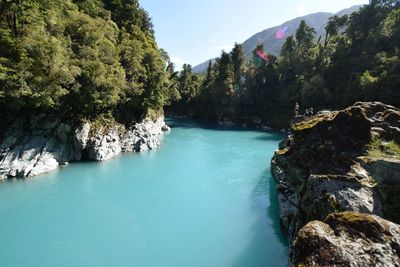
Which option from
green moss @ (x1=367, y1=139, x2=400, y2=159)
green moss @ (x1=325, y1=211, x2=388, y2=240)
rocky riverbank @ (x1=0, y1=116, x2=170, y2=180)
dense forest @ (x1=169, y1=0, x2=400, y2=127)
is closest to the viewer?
green moss @ (x1=325, y1=211, x2=388, y2=240)

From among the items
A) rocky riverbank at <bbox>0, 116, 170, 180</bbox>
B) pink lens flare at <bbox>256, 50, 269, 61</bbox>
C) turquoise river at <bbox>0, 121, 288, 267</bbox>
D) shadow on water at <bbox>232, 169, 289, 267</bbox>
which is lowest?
shadow on water at <bbox>232, 169, 289, 267</bbox>

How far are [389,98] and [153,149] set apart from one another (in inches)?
1295

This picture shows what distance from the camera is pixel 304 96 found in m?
55.1

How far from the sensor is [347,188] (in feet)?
32.1

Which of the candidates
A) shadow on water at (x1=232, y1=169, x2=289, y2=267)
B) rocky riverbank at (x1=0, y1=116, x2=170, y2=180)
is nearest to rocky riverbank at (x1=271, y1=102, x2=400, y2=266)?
shadow on water at (x1=232, y1=169, x2=289, y2=267)

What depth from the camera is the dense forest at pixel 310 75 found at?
150 ft

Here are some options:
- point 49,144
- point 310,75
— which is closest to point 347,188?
point 49,144

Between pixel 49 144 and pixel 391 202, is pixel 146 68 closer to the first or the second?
pixel 49 144

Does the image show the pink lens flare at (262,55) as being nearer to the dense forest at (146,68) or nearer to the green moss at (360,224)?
the dense forest at (146,68)

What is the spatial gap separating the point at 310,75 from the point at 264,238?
5048 cm

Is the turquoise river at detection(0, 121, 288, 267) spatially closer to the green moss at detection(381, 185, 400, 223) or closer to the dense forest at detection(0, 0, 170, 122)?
the green moss at detection(381, 185, 400, 223)

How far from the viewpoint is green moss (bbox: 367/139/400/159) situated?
10.9 meters

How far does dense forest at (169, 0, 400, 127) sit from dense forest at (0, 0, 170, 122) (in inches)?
1187

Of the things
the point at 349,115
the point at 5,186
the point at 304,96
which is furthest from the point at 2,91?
the point at 304,96
